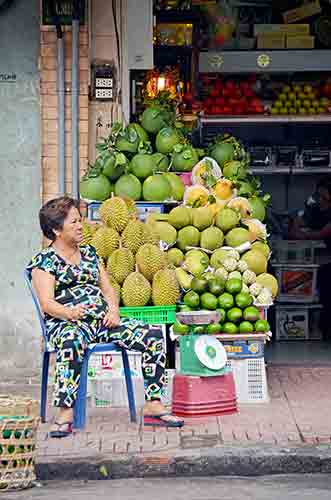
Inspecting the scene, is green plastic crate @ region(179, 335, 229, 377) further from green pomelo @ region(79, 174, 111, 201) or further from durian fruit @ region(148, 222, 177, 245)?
green pomelo @ region(79, 174, 111, 201)

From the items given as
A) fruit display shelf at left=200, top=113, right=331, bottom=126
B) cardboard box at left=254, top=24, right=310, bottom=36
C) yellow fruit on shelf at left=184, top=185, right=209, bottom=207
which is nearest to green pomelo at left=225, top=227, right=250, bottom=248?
yellow fruit on shelf at left=184, top=185, right=209, bottom=207

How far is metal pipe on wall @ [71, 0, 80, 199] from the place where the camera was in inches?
381

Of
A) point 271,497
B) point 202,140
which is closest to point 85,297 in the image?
point 271,497

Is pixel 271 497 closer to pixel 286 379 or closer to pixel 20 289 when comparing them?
pixel 286 379

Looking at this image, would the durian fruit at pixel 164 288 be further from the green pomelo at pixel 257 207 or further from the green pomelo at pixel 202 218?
the green pomelo at pixel 257 207

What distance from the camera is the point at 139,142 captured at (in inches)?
391

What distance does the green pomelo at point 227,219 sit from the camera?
9.43m

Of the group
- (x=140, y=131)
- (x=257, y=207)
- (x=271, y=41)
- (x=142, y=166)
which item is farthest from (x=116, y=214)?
(x=271, y=41)

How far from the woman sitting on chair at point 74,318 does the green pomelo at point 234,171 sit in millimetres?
2196

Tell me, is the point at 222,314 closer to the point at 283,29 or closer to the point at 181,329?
the point at 181,329

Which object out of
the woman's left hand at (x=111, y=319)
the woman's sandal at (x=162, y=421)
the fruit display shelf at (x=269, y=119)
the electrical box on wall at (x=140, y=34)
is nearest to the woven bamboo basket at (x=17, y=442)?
the woman's left hand at (x=111, y=319)

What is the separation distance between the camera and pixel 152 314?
8.81m

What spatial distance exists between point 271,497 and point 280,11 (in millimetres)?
7418

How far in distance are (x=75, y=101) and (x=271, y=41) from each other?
3.73 m
